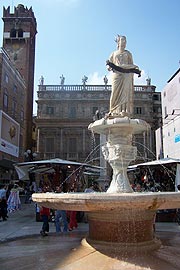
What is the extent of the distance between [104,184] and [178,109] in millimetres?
7974

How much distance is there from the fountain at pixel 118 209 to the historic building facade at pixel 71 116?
3313 centimetres

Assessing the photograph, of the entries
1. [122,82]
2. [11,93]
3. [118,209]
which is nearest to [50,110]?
[11,93]

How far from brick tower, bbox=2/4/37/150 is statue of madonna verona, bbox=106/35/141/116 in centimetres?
2732

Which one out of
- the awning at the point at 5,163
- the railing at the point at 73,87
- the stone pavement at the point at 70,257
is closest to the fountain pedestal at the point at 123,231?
the stone pavement at the point at 70,257

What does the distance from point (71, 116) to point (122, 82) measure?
112 feet

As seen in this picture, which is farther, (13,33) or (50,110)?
(50,110)

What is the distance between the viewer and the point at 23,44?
36.5 metres

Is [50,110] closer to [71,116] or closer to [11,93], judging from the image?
[71,116]

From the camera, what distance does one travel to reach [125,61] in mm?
7875

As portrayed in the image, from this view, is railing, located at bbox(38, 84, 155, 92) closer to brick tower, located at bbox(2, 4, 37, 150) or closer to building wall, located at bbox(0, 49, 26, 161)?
brick tower, located at bbox(2, 4, 37, 150)

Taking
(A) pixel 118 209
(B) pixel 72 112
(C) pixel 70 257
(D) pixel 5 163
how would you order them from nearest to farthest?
1. (A) pixel 118 209
2. (C) pixel 70 257
3. (D) pixel 5 163
4. (B) pixel 72 112

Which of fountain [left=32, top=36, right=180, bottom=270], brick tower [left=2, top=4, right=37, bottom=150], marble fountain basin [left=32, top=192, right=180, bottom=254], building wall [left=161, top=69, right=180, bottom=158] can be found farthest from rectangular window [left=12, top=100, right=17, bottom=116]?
marble fountain basin [left=32, top=192, right=180, bottom=254]

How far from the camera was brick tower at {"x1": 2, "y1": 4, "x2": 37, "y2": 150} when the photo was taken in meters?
35.4

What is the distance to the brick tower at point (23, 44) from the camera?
35406mm
